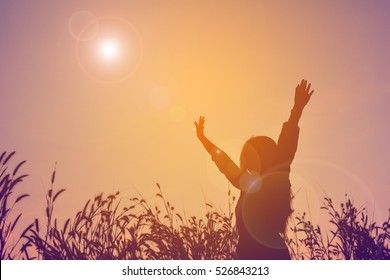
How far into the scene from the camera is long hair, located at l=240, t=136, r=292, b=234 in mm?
2945

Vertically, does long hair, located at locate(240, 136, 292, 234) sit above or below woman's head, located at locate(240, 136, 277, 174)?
below

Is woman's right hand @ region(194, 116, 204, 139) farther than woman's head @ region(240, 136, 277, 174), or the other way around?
woman's right hand @ region(194, 116, 204, 139)

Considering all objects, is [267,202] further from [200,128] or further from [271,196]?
[200,128]

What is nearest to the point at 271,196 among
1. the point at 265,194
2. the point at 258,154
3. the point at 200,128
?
the point at 265,194

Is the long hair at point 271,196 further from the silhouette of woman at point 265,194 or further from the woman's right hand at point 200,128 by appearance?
the woman's right hand at point 200,128

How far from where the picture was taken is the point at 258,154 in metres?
3.07

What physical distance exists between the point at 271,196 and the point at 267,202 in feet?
0.16

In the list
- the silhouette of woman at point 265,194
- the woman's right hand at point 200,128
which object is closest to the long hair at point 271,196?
the silhouette of woman at point 265,194

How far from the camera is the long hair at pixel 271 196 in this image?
2.95 metres

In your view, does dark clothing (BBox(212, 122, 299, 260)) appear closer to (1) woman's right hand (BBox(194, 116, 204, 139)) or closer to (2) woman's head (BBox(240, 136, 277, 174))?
(2) woman's head (BBox(240, 136, 277, 174))

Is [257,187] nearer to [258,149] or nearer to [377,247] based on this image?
[258,149]

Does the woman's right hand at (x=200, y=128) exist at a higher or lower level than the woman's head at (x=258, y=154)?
higher

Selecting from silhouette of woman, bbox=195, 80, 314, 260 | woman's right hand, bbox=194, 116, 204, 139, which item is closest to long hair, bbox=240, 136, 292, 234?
silhouette of woman, bbox=195, 80, 314, 260
